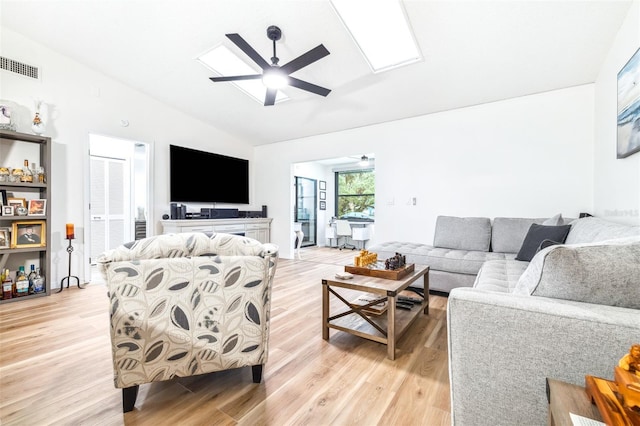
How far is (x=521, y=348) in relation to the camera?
0.89 m

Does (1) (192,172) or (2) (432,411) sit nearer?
(2) (432,411)

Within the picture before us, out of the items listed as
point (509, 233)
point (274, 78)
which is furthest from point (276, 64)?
point (509, 233)

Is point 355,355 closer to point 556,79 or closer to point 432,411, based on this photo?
point 432,411

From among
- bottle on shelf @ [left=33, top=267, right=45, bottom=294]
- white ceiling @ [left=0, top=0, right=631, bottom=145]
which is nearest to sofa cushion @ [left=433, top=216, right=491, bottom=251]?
white ceiling @ [left=0, top=0, right=631, bottom=145]

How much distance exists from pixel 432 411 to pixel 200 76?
427 cm

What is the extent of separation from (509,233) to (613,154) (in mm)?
1168

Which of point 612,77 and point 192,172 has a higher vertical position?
point 612,77

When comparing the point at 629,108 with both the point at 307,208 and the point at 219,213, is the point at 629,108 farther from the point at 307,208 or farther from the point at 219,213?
the point at 307,208

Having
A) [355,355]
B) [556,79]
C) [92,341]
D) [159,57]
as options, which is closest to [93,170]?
[159,57]

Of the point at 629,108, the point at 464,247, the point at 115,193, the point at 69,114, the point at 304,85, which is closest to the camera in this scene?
the point at 629,108

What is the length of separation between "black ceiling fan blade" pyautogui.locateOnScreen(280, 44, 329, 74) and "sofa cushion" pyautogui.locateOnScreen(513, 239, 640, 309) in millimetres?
2228

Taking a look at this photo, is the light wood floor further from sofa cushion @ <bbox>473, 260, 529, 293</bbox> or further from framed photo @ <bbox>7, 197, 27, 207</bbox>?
framed photo @ <bbox>7, 197, 27, 207</bbox>

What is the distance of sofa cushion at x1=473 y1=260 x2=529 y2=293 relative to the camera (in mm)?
1910

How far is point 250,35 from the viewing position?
114 inches
